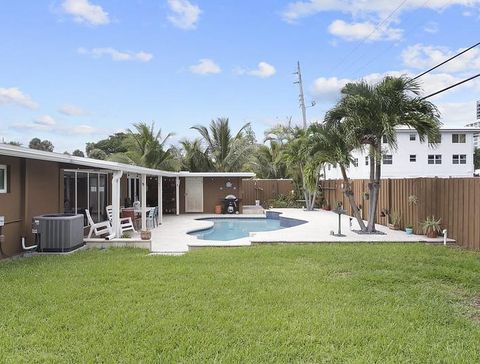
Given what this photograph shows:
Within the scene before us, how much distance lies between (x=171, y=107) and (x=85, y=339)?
874 inches

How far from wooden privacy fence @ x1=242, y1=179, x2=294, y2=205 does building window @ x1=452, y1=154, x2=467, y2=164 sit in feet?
69.6

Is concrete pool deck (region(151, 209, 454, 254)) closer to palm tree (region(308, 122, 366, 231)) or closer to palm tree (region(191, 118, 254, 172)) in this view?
palm tree (region(308, 122, 366, 231))

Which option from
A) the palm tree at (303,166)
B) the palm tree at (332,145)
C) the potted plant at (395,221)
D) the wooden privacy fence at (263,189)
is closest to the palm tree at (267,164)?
the wooden privacy fence at (263,189)

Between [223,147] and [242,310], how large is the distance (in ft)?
70.7

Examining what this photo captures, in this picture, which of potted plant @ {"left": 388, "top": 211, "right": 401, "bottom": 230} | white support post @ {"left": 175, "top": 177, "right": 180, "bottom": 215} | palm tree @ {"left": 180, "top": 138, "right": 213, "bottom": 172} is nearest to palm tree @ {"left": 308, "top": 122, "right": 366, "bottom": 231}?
potted plant @ {"left": 388, "top": 211, "right": 401, "bottom": 230}

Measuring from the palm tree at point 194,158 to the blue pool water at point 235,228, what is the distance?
6513 mm

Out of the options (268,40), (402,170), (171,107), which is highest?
(268,40)

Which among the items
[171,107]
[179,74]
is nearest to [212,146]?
[171,107]

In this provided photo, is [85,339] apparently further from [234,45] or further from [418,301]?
[234,45]

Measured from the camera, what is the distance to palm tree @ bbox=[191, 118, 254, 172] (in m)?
25.9

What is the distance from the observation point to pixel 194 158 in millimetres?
25438

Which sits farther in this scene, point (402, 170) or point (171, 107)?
point (402, 170)

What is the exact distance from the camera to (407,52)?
17.1 m

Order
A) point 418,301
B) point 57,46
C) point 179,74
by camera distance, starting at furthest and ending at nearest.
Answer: point 179,74, point 57,46, point 418,301
